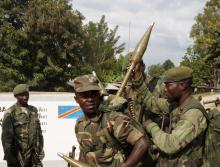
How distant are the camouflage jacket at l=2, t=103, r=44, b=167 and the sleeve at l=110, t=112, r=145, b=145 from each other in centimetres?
400

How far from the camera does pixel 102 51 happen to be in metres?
31.8

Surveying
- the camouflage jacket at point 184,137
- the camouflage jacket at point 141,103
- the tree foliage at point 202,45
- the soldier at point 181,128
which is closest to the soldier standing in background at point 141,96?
the camouflage jacket at point 141,103

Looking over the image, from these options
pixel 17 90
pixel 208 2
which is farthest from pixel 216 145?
pixel 208 2

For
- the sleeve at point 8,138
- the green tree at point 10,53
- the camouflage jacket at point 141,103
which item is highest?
the green tree at point 10,53

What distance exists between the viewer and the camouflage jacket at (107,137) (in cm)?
341

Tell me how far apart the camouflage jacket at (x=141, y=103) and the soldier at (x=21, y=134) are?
2617 mm

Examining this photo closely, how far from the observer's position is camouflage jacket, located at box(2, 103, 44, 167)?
709cm

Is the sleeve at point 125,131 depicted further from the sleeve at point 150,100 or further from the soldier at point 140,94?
the sleeve at point 150,100

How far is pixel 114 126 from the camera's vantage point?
3439 millimetres

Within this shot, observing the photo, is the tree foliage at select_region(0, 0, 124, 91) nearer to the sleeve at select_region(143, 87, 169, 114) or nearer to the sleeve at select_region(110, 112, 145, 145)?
the sleeve at select_region(143, 87, 169, 114)

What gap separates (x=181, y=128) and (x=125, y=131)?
509mm

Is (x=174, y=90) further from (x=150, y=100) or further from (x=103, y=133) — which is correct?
(x=150, y=100)

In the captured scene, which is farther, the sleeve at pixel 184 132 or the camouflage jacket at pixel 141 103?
the camouflage jacket at pixel 141 103

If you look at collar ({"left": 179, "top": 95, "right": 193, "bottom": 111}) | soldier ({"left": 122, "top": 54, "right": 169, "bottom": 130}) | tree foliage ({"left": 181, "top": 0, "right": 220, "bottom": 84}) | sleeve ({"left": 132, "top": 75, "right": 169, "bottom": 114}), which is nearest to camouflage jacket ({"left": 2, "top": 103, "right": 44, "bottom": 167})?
soldier ({"left": 122, "top": 54, "right": 169, "bottom": 130})
